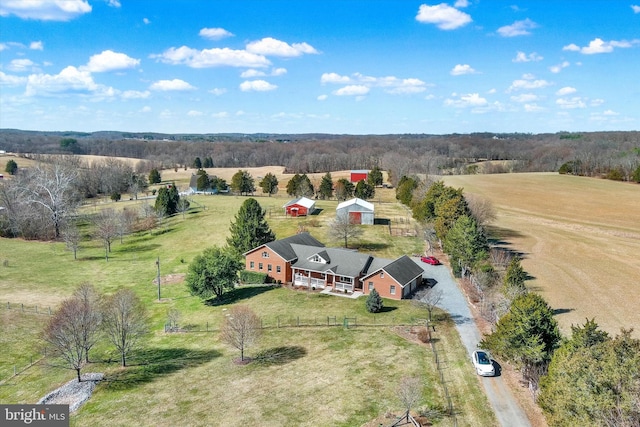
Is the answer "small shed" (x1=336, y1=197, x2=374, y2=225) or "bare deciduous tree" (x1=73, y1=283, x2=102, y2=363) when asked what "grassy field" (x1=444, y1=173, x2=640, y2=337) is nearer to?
"small shed" (x1=336, y1=197, x2=374, y2=225)

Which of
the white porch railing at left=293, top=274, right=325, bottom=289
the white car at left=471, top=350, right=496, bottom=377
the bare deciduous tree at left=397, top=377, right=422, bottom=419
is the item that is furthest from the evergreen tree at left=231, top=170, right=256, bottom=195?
the bare deciduous tree at left=397, top=377, right=422, bottom=419

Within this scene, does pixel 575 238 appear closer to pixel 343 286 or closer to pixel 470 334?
pixel 343 286

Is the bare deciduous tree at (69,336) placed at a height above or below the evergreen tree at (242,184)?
below

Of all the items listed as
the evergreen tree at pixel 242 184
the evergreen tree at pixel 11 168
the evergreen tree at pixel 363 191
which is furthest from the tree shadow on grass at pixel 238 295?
the evergreen tree at pixel 11 168

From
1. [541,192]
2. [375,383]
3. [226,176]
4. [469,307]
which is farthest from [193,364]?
[226,176]

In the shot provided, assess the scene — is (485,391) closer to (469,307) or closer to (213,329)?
(469,307)

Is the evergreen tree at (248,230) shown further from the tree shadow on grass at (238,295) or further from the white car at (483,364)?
the white car at (483,364)

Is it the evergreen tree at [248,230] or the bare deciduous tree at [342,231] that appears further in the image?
the bare deciduous tree at [342,231]
